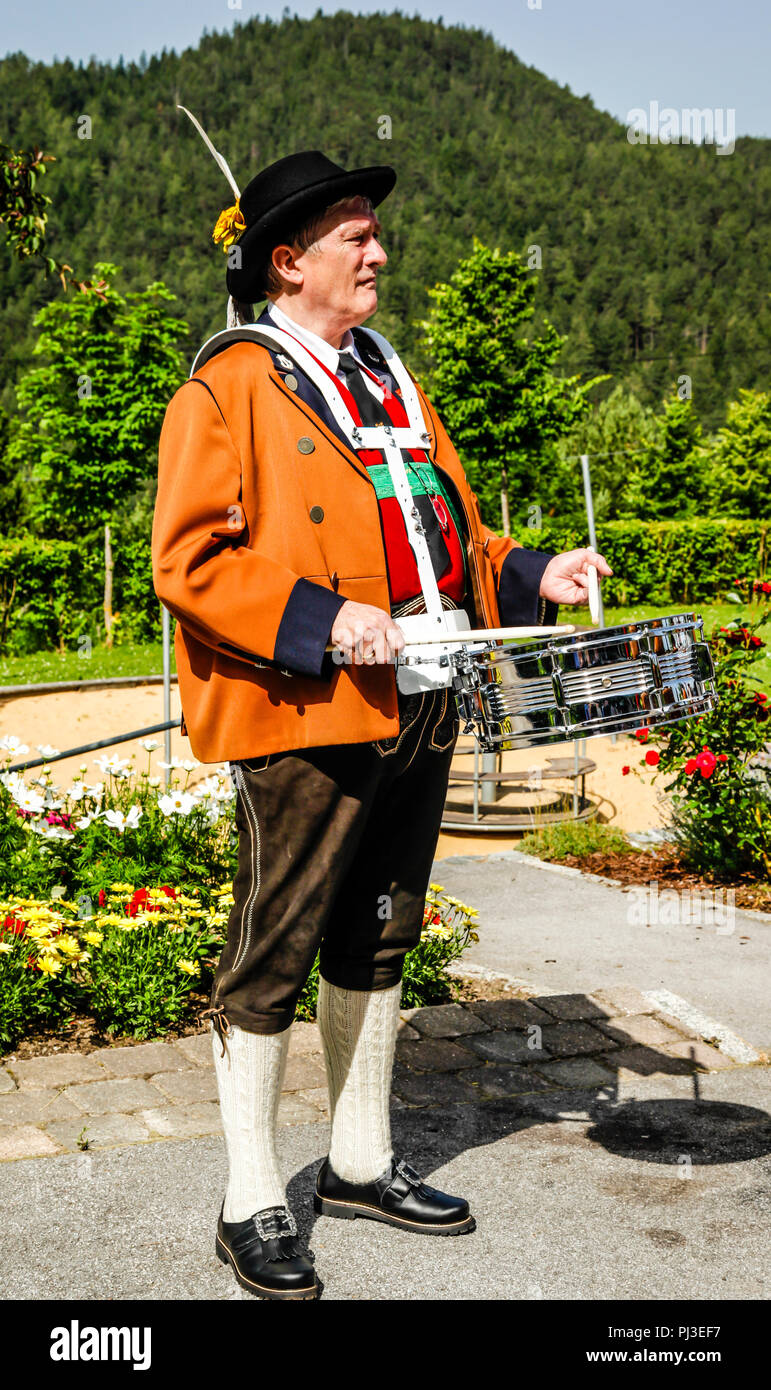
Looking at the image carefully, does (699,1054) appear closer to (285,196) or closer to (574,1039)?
(574,1039)

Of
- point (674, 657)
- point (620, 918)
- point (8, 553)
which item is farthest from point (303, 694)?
point (8, 553)

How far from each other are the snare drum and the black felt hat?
2.96ft

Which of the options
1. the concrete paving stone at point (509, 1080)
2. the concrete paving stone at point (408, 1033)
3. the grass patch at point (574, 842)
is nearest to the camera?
the concrete paving stone at point (509, 1080)

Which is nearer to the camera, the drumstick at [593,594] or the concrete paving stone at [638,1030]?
the drumstick at [593,594]

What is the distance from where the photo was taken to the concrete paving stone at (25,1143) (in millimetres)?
3105

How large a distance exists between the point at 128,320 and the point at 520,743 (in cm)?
1859

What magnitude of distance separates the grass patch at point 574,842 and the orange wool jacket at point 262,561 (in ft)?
16.9

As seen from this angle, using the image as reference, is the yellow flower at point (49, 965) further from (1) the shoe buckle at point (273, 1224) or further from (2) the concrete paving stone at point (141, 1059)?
(1) the shoe buckle at point (273, 1224)

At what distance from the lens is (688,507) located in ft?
123

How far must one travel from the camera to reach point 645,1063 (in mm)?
3861

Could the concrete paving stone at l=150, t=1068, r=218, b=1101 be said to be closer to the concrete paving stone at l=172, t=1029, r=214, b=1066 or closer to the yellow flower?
the concrete paving stone at l=172, t=1029, r=214, b=1066

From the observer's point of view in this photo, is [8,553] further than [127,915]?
Yes

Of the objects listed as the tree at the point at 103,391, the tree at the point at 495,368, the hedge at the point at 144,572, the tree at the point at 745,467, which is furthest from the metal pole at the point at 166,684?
the tree at the point at 745,467

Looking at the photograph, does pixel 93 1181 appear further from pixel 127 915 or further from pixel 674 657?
pixel 674 657
